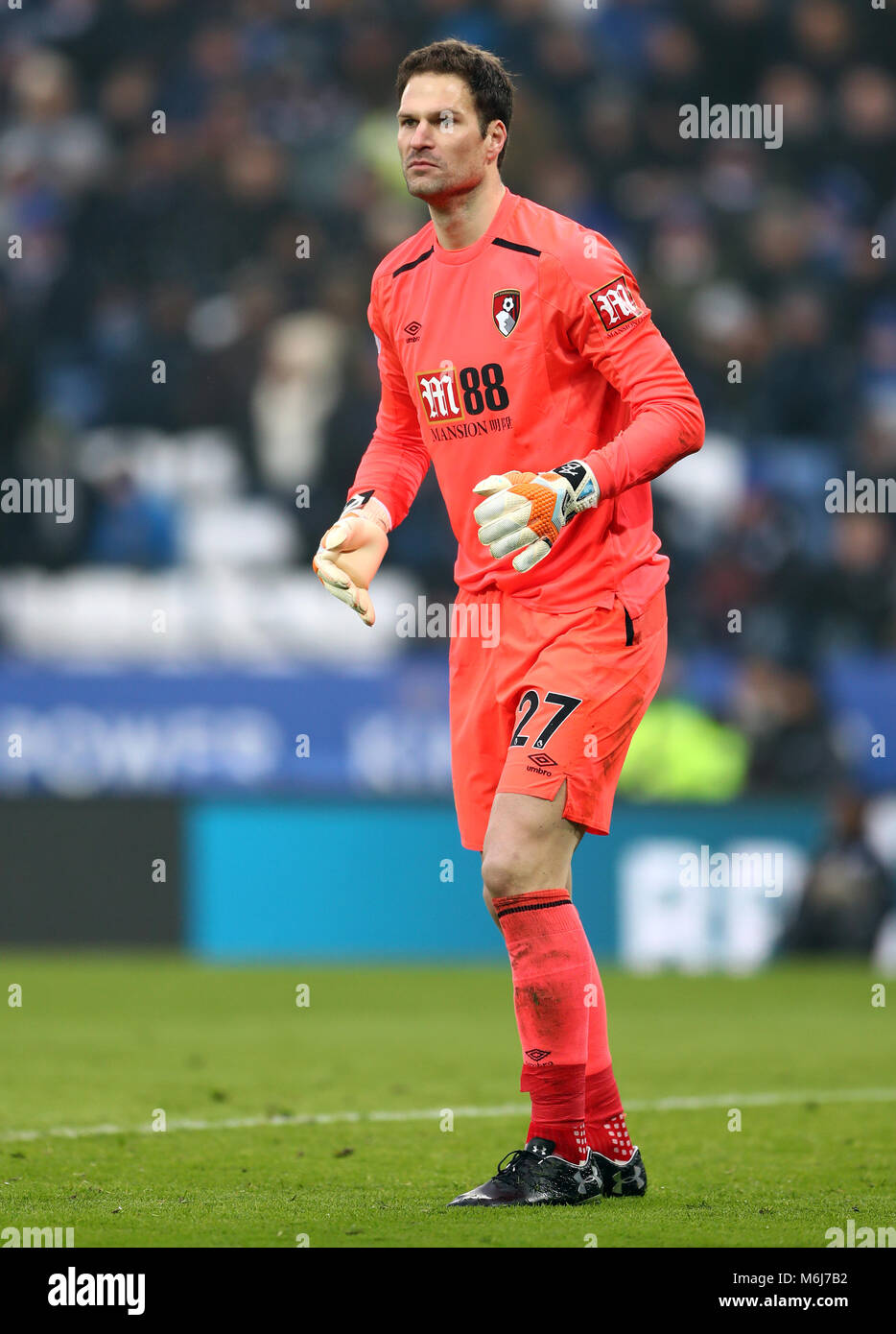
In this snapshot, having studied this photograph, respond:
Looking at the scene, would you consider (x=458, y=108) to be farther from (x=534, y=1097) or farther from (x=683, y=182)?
(x=683, y=182)

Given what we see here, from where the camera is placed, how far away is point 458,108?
498cm

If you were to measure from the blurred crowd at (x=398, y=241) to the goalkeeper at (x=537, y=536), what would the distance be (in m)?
7.74

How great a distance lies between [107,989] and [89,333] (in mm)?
6216

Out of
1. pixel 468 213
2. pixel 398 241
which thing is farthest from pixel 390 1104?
pixel 398 241

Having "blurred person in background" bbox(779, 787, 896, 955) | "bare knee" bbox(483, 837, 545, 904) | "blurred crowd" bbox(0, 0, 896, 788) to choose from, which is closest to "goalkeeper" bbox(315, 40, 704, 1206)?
"bare knee" bbox(483, 837, 545, 904)

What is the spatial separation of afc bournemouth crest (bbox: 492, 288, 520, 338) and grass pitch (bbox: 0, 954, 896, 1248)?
6.73ft

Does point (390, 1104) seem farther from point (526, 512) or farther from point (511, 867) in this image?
point (526, 512)

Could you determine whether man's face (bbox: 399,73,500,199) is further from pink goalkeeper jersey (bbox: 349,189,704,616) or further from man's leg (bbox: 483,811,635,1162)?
man's leg (bbox: 483,811,635,1162)

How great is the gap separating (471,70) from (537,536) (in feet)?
3.98

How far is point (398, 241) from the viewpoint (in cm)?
1507

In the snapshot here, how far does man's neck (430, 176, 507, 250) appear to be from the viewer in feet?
16.8
